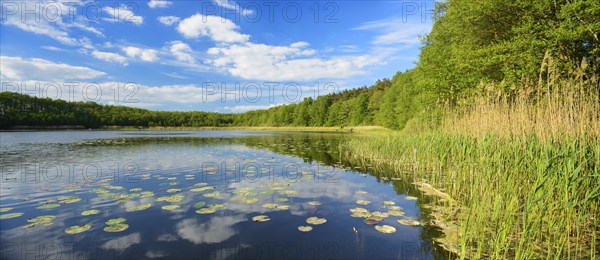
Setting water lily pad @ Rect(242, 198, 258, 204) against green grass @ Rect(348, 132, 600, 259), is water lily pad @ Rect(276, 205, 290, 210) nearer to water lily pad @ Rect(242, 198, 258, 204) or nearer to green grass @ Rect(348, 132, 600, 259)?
water lily pad @ Rect(242, 198, 258, 204)

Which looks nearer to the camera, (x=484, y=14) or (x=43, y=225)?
(x=43, y=225)

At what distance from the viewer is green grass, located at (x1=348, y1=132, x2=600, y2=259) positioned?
4469 mm

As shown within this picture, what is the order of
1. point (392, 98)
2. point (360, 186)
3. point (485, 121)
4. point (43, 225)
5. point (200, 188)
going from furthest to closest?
point (392, 98) → point (360, 186) → point (200, 188) → point (485, 121) → point (43, 225)

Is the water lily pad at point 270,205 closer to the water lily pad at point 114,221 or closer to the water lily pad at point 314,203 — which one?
the water lily pad at point 314,203

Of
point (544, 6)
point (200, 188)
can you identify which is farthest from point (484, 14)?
point (200, 188)

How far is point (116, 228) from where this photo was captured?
20.7ft

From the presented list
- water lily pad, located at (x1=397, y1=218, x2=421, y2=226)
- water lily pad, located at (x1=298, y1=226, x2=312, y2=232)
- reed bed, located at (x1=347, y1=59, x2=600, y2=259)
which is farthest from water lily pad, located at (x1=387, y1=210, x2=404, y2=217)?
water lily pad, located at (x1=298, y1=226, x2=312, y2=232)

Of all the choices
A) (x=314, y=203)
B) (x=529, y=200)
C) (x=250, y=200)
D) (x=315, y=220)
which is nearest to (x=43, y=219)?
(x=250, y=200)

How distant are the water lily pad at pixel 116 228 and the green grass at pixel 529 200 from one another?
22.9 ft

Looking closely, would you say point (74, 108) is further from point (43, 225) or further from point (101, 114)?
point (43, 225)

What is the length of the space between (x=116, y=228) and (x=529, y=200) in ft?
26.6

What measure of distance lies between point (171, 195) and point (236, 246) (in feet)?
16.0

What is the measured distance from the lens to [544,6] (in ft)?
47.5

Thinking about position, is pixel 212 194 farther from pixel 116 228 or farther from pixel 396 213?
pixel 396 213
